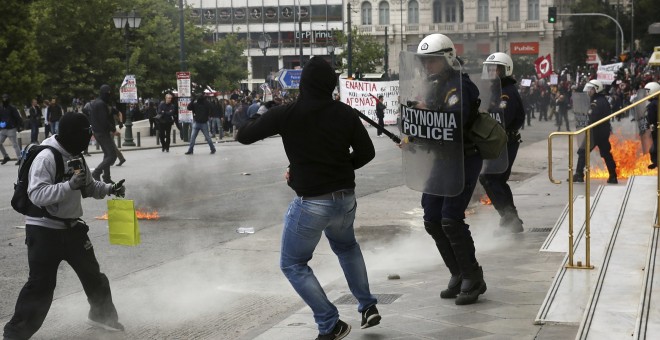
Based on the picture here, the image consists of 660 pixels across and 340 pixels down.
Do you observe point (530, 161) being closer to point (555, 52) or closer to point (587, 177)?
point (587, 177)

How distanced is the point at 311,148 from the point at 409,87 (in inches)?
55.4

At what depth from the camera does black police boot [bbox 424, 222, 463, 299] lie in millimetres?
7289

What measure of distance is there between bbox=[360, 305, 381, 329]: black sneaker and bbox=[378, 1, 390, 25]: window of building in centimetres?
5204

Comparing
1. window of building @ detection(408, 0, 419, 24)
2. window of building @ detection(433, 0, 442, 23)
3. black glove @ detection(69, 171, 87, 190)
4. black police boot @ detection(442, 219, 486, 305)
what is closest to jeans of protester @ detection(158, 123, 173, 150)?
window of building @ detection(433, 0, 442, 23)

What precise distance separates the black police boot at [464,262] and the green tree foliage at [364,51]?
60373 millimetres

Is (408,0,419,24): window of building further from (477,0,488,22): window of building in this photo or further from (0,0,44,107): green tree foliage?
(0,0,44,107): green tree foliage

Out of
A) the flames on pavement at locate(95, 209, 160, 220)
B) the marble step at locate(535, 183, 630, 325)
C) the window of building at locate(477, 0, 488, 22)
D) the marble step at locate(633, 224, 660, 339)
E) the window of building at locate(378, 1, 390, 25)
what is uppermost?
the window of building at locate(378, 1, 390, 25)

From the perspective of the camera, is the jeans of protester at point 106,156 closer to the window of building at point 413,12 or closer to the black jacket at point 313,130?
the black jacket at point 313,130

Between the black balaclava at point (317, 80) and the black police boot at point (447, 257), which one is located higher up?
the black balaclava at point (317, 80)

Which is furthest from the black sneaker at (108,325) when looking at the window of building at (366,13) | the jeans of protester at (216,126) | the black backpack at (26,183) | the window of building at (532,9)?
the window of building at (366,13)

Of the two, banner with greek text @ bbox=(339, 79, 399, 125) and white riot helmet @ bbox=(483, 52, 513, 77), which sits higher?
white riot helmet @ bbox=(483, 52, 513, 77)

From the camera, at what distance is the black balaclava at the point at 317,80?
18.9 ft

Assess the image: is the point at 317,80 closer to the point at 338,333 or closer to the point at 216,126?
the point at 338,333

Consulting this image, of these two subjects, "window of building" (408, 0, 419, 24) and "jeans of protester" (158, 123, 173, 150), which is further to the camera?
"window of building" (408, 0, 419, 24)
